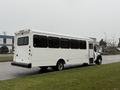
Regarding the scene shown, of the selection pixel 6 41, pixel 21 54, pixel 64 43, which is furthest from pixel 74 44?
pixel 6 41

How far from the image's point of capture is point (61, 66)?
48.5 ft

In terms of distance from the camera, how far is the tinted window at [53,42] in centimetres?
1373

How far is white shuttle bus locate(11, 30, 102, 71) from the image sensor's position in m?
12.4

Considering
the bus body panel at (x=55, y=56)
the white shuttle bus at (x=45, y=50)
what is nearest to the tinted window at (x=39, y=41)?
the white shuttle bus at (x=45, y=50)

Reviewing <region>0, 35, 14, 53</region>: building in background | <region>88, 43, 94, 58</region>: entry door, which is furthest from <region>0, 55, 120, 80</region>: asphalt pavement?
<region>0, 35, 14, 53</region>: building in background

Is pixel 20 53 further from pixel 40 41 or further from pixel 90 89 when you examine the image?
pixel 90 89

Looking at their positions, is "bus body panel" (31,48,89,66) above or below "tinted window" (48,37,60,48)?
below

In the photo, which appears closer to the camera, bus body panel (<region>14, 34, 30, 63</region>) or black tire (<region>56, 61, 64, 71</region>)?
bus body panel (<region>14, 34, 30, 63</region>)

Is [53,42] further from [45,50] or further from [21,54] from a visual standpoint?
[21,54]

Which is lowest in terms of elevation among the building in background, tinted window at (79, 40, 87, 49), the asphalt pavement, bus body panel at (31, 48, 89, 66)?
the asphalt pavement

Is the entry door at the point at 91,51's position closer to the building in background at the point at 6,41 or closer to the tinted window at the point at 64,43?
the tinted window at the point at 64,43

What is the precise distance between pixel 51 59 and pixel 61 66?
135cm

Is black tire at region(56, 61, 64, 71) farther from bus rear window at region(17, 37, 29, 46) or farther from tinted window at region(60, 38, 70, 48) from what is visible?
bus rear window at region(17, 37, 29, 46)

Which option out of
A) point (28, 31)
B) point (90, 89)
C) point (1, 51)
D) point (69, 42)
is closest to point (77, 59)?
point (69, 42)
